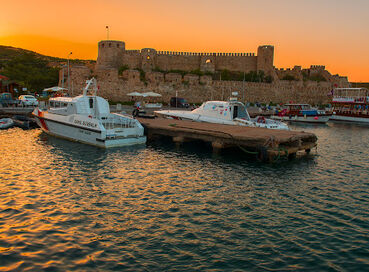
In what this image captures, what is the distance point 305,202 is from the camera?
10883 mm

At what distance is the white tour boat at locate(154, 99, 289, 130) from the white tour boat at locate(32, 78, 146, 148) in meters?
5.48

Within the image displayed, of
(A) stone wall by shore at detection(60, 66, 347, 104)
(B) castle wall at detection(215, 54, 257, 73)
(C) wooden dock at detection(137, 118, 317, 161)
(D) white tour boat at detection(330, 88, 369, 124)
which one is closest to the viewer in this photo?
(C) wooden dock at detection(137, 118, 317, 161)

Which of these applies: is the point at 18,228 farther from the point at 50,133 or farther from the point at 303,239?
the point at 50,133

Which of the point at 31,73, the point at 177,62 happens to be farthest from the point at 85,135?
the point at 31,73

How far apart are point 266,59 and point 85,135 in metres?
50.4

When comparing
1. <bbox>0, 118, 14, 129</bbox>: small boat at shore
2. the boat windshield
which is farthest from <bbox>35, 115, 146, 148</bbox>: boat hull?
the boat windshield

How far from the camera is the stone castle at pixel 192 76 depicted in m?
45.5

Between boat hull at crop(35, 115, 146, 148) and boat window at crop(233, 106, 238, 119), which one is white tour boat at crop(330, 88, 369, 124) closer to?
boat window at crop(233, 106, 238, 119)

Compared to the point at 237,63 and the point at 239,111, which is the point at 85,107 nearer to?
the point at 239,111

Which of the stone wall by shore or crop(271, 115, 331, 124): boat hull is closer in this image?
crop(271, 115, 331, 124): boat hull

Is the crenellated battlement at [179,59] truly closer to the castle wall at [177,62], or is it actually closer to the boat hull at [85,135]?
the castle wall at [177,62]

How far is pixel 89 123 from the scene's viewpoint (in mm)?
19219

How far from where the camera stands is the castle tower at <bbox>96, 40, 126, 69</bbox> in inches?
2037

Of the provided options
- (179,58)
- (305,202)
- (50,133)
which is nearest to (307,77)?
(179,58)
